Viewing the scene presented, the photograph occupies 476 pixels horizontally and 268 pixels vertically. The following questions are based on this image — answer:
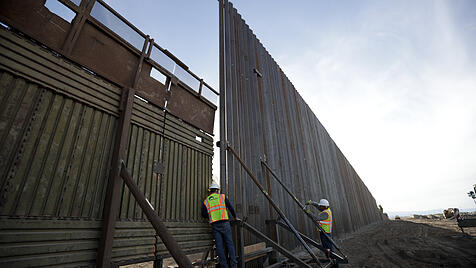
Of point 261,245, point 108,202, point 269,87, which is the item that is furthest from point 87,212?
point 269,87

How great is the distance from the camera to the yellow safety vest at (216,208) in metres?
4.89

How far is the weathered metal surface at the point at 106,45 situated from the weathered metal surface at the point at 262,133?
1.80 metres

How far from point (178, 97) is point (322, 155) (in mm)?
13625

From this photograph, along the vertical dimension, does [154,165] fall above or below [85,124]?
below

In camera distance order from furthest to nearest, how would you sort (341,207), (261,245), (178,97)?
1. (341,207)
2. (261,245)
3. (178,97)

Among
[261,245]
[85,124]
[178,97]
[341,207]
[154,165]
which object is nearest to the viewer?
[85,124]

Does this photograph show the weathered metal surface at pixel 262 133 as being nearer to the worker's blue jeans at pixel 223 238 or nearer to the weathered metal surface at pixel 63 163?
the worker's blue jeans at pixel 223 238

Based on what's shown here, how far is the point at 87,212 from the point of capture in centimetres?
338

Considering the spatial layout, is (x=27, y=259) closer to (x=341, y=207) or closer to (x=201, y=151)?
(x=201, y=151)

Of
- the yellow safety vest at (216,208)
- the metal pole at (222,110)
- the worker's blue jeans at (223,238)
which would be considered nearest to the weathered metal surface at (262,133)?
the metal pole at (222,110)

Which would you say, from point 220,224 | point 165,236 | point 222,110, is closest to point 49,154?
point 165,236

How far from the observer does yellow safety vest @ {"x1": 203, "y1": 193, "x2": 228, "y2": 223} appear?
4.89 metres

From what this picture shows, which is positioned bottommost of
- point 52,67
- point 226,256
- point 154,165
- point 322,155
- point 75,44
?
point 226,256

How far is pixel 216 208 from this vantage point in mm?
4969
